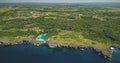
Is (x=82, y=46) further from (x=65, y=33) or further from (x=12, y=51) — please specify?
(x=12, y=51)

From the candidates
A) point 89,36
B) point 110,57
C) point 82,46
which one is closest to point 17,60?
point 82,46

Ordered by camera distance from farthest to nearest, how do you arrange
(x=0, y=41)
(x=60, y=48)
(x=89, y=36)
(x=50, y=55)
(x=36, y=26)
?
1. (x=36, y=26)
2. (x=89, y=36)
3. (x=0, y=41)
4. (x=60, y=48)
5. (x=50, y=55)

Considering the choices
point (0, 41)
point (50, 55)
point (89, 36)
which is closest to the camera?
point (50, 55)

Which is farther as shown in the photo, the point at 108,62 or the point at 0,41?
the point at 0,41

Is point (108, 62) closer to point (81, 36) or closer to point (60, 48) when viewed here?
point (60, 48)

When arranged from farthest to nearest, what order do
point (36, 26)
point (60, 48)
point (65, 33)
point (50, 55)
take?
point (36, 26), point (65, 33), point (60, 48), point (50, 55)

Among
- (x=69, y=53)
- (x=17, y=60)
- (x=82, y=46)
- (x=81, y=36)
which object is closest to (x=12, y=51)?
(x=17, y=60)
